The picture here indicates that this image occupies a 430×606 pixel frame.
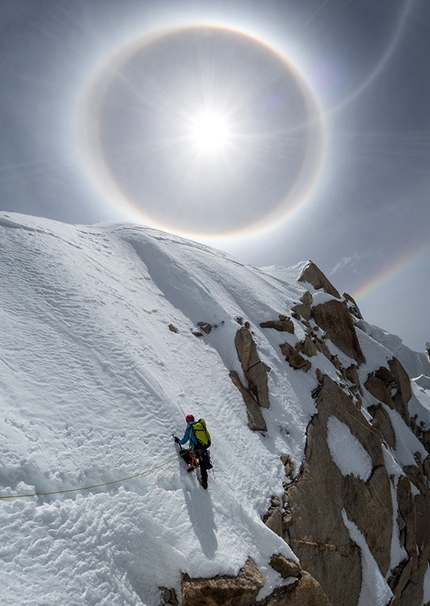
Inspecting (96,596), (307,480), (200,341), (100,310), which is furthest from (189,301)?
(96,596)

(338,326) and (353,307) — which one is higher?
(353,307)

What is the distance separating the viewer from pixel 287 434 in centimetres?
1534

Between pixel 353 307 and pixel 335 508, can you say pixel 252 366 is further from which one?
pixel 353 307

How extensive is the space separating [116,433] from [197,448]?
246 centimetres

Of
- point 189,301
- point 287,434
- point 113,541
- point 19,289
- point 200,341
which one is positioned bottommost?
point 113,541

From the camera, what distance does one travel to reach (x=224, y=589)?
23.1ft

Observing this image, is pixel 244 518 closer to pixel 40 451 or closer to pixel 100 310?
pixel 40 451

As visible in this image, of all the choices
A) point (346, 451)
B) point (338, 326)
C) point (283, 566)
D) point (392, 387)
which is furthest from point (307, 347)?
point (392, 387)

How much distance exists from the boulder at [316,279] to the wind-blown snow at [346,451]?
78.3 feet

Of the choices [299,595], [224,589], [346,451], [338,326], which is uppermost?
[338,326]

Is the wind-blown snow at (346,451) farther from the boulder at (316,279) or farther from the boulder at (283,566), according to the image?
the boulder at (316,279)

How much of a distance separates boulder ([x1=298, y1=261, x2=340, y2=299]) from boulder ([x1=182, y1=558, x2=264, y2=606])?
115 feet

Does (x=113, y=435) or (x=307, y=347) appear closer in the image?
(x=113, y=435)

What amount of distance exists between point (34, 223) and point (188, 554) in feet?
64.2
